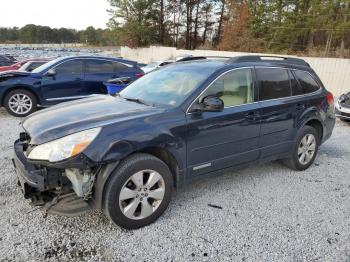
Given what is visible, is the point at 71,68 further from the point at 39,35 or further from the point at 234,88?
the point at 39,35

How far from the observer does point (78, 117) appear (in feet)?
10.1

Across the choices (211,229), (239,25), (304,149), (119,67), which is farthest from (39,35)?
(211,229)

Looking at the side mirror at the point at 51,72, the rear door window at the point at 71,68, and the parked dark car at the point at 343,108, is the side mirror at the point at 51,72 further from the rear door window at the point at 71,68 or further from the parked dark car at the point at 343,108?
the parked dark car at the point at 343,108

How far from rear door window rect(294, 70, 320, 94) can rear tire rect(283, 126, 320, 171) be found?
57cm

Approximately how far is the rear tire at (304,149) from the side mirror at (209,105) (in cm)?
179

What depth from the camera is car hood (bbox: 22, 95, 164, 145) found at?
9.14 feet

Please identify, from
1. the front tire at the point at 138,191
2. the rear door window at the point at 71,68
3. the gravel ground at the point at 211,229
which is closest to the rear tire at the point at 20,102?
the rear door window at the point at 71,68

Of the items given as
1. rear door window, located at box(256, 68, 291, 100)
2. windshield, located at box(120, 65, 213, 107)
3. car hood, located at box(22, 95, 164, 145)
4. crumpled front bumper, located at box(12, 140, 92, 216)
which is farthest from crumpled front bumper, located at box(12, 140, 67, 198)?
rear door window, located at box(256, 68, 291, 100)

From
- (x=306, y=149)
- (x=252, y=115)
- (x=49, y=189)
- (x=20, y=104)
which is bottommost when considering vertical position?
(x=20, y=104)

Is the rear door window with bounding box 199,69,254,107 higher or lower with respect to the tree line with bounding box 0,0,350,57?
lower

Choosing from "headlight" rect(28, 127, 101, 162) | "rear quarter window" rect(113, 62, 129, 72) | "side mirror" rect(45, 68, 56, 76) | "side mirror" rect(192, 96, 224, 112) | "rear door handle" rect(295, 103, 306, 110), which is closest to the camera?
"headlight" rect(28, 127, 101, 162)

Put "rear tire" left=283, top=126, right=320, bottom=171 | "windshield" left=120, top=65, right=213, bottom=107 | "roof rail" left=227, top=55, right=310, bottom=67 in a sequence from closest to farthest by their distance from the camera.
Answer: "windshield" left=120, top=65, right=213, bottom=107
"roof rail" left=227, top=55, right=310, bottom=67
"rear tire" left=283, top=126, right=320, bottom=171

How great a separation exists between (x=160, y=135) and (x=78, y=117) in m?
0.86

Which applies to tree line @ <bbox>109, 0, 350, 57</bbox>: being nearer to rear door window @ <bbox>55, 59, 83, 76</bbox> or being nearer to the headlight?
rear door window @ <bbox>55, 59, 83, 76</bbox>
